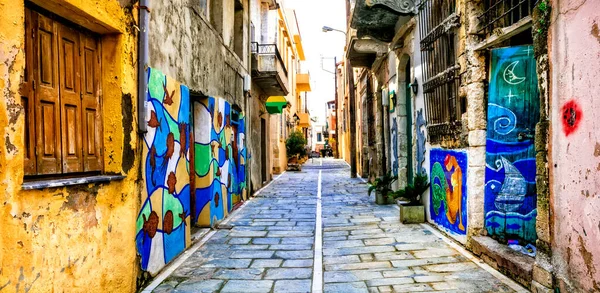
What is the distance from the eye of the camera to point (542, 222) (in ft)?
12.9

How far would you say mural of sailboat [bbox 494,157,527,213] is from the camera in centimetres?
499

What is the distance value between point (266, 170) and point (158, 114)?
1107cm

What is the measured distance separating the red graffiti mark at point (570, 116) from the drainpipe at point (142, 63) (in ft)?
13.0

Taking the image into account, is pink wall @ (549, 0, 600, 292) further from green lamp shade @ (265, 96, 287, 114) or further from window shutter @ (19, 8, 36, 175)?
green lamp shade @ (265, 96, 287, 114)

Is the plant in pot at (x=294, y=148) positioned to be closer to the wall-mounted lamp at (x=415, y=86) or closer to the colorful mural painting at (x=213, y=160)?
the colorful mural painting at (x=213, y=160)

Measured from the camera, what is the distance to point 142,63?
4.37 metres

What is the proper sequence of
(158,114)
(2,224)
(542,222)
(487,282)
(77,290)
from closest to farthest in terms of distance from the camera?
(2,224), (77,290), (542,222), (487,282), (158,114)

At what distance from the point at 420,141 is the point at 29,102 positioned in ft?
21.0

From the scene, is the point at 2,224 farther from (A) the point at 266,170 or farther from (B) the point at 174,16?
(A) the point at 266,170

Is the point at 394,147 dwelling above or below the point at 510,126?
below

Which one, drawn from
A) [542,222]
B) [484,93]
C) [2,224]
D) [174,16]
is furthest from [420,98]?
[2,224]

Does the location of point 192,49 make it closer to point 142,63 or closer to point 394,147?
point 142,63

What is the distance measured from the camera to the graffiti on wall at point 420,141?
7.61 m

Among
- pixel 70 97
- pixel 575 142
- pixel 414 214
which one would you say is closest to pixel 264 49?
pixel 414 214
